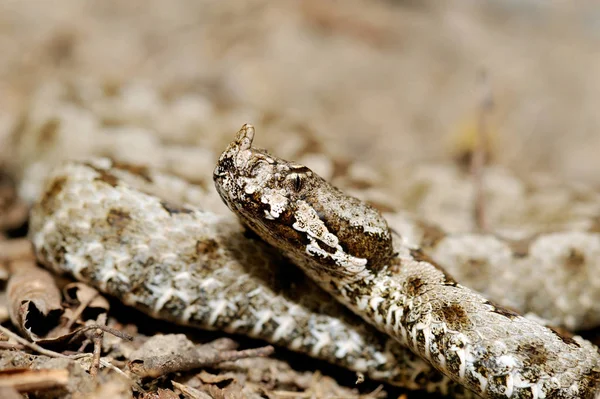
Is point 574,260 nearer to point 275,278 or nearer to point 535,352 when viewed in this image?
point 535,352

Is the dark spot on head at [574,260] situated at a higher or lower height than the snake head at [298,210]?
higher

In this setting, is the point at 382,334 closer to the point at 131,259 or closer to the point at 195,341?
the point at 195,341

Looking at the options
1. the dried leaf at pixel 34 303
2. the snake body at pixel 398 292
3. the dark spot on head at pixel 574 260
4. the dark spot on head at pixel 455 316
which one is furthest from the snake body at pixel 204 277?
the dark spot on head at pixel 574 260

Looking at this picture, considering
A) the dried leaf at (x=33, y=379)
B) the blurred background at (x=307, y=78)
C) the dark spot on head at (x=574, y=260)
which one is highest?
the blurred background at (x=307, y=78)

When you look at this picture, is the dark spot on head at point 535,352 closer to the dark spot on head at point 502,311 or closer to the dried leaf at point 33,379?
the dark spot on head at point 502,311

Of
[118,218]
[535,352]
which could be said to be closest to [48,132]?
[118,218]

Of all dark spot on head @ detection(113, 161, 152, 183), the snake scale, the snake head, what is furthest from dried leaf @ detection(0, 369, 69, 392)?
dark spot on head @ detection(113, 161, 152, 183)

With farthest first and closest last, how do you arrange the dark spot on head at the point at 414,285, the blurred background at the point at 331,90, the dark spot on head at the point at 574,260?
1. the blurred background at the point at 331,90
2. the dark spot on head at the point at 574,260
3. the dark spot on head at the point at 414,285
